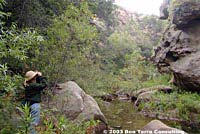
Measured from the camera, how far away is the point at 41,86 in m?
6.15

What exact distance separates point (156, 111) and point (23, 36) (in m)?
10.1

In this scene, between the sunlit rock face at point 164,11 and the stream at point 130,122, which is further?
the sunlit rock face at point 164,11

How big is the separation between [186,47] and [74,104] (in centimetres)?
1075

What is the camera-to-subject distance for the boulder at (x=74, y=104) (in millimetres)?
8781

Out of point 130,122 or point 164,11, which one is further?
point 164,11

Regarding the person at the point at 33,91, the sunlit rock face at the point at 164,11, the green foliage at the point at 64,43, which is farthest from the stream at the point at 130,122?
the sunlit rock face at the point at 164,11

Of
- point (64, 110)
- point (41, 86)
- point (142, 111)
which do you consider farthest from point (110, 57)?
point (41, 86)

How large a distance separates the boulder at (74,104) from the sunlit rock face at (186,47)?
26.2 feet

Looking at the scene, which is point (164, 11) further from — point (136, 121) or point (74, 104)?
point (74, 104)

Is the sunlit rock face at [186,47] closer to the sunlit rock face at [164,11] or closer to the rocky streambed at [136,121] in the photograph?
the rocky streambed at [136,121]

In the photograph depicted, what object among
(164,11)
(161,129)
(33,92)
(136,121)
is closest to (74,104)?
(161,129)

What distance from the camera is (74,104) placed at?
9172mm

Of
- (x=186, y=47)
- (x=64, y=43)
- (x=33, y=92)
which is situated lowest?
(x=33, y=92)

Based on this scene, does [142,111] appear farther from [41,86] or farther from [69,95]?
[41,86]
